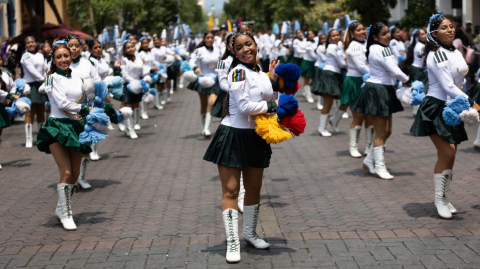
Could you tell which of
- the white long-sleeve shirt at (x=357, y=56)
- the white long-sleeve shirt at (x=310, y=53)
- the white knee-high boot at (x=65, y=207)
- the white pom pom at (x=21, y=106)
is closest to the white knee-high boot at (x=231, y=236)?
the white knee-high boot at (x=65, y=207)

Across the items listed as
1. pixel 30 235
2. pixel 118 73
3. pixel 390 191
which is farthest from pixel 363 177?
pixel 118 73

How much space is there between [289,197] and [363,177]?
1.60 m

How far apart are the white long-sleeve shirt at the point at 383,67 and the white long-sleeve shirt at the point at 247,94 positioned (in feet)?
12.4

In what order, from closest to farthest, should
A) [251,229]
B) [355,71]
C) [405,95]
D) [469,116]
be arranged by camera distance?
[251,229], [469,116], [405,95], [355,71]

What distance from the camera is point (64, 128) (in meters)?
7.57

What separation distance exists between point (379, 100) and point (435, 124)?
229 cm

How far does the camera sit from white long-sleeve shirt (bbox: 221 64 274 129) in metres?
5.99

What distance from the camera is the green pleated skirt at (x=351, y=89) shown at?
39.3 ft

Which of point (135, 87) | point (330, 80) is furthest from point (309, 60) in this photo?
point (135, 87)

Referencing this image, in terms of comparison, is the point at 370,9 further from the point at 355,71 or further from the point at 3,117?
the point at 3,117

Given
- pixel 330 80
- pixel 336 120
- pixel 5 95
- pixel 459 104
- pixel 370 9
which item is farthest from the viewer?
pixel 370 9

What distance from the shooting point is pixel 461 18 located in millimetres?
36000

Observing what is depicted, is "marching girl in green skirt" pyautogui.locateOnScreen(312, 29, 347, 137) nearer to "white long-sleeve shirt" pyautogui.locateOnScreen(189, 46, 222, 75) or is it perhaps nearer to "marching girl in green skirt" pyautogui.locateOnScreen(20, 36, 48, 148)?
"white long-sleeve shirt" pyautogui.locateOnScreen(189, 46, 222, 75)

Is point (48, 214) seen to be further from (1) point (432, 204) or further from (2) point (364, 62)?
(2) point (364, 62)
